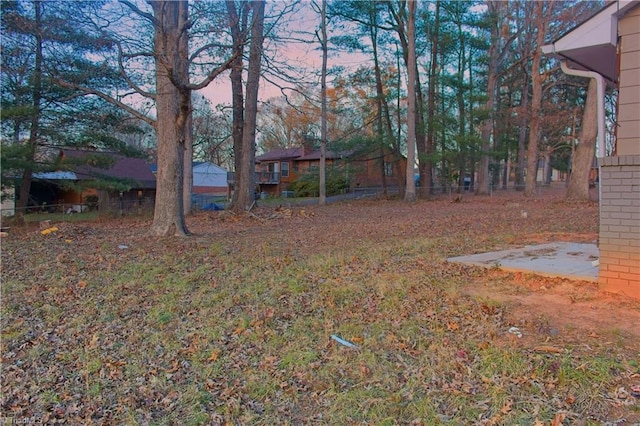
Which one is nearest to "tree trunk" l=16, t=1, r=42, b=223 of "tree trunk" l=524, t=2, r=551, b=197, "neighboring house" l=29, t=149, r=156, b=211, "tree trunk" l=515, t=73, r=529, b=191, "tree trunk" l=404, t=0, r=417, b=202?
"neighboring house" l=29, t=149, r=156, b=211

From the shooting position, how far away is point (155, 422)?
8.70 feet

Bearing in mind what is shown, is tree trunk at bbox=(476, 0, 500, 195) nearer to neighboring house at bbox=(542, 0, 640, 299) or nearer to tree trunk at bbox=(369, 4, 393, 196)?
tree trunk at bbox=(369, 4, 393, 196)

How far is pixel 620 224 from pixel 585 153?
1358 cm

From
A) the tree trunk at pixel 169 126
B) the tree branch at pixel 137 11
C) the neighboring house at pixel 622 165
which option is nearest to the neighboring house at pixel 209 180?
the tree trunk at pixel 169 126

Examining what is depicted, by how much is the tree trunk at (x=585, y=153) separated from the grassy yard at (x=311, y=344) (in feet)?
39.8

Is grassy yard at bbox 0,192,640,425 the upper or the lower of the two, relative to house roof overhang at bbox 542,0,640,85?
lower

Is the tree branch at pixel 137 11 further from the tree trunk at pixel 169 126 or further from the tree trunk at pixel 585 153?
the tree trunk at pixel 585 153

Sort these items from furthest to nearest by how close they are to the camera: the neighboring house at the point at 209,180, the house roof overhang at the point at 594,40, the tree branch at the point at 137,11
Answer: the neighboring house at the point at 209,180 < the tree branch at the point at 137,11 < the house roof overhang at the point at 594,40

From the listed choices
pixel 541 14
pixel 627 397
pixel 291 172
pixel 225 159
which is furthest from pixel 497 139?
pixel 627 397

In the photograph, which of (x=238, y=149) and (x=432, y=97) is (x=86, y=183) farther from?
(x=432, y=97)

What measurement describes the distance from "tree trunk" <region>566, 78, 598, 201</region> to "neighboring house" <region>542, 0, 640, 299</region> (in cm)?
1239

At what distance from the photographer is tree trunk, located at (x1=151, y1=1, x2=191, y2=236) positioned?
29.6 ft

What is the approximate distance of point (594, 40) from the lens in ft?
15.0

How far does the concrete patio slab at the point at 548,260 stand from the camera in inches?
206
